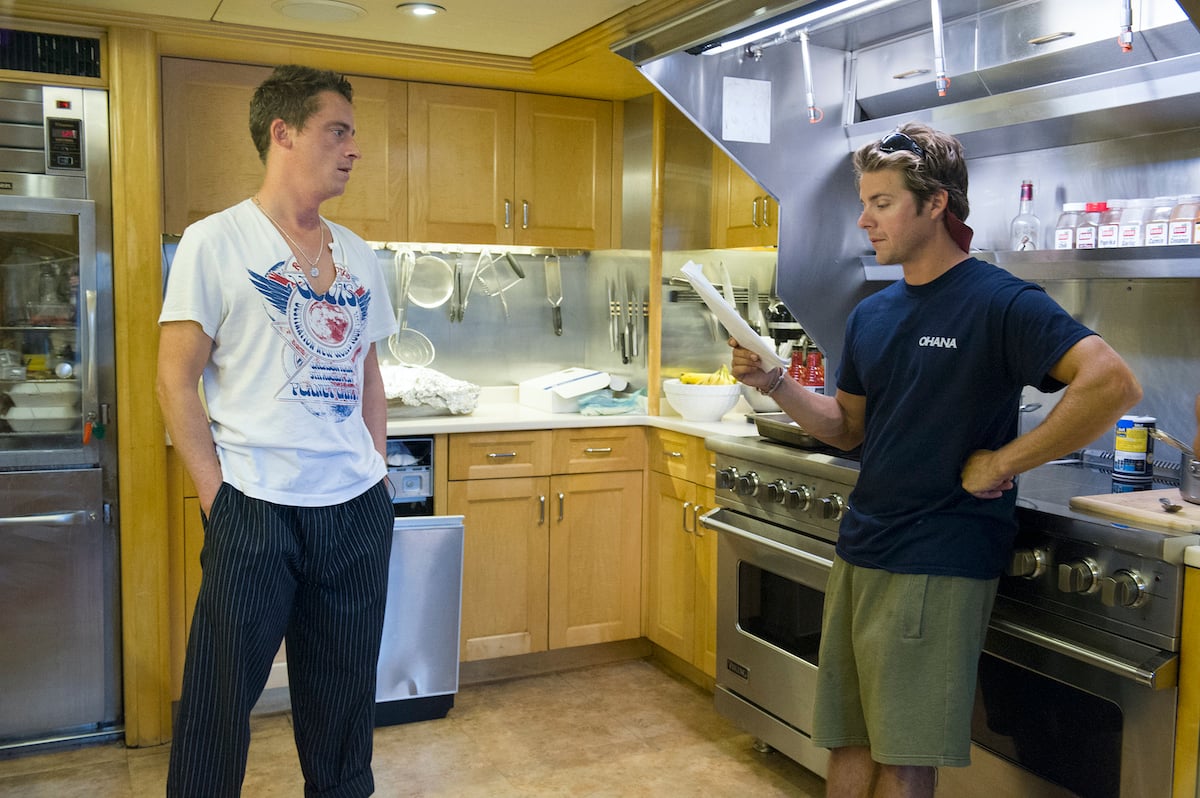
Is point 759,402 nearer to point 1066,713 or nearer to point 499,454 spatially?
point 499,454

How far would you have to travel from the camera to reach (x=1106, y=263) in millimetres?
2375

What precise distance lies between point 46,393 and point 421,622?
1.23 metres

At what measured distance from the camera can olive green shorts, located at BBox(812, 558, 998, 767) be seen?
191 cm

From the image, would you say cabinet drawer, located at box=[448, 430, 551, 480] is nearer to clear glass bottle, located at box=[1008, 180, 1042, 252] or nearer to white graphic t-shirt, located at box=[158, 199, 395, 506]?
white graphic t-shirt, located at box=[158, 199, 395, 506]

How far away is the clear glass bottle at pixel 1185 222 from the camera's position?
2234mm

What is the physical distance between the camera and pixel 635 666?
378 centimetres

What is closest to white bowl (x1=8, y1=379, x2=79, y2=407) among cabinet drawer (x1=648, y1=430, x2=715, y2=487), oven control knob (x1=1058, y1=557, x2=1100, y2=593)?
cabinet drawer (x1=648, y1=430, x2=715, y2=487)

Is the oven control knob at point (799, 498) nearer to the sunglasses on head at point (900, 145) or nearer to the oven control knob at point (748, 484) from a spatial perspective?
the oven control knob at point (748, 484)

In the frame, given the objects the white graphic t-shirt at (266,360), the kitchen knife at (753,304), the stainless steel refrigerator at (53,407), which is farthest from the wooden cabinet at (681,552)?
the stainless steel refrigerator at (53,407)

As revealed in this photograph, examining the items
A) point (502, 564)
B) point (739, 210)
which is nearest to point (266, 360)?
point (502, 564)

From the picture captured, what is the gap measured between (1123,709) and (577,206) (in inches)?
103

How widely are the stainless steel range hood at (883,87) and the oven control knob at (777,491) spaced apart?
53cm

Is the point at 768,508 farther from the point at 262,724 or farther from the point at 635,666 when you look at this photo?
the point at 262,724

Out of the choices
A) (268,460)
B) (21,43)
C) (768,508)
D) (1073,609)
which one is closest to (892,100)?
(768,508)
